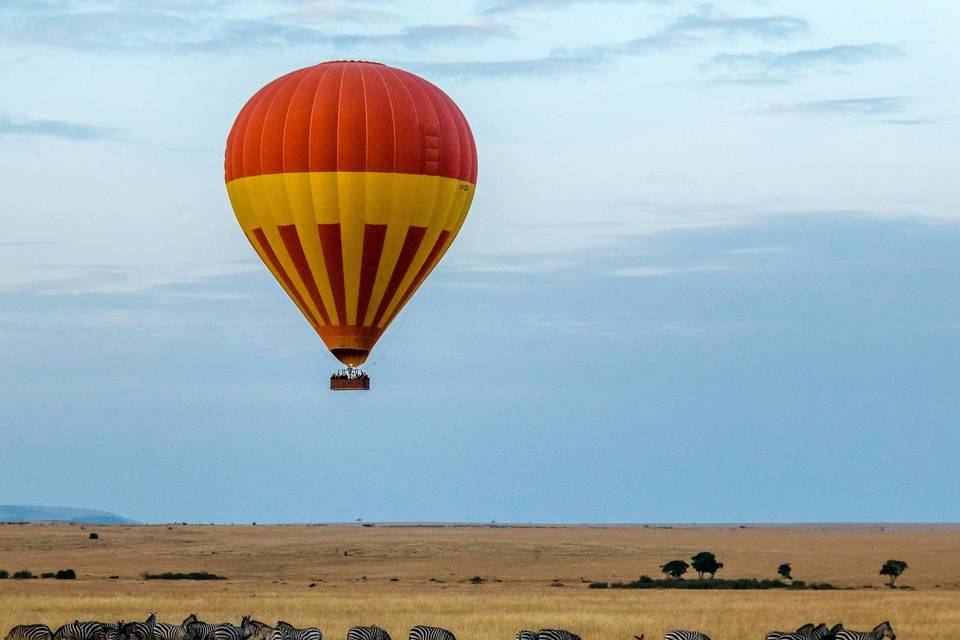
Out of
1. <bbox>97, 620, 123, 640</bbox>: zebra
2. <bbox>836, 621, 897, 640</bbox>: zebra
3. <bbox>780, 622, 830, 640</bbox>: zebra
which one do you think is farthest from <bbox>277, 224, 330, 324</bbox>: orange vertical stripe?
<bbox>836, 621, 897, 640</bbox>: zebra

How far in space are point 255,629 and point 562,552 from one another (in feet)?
204

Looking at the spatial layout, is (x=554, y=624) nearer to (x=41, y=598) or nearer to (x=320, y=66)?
(x=320, y=66)

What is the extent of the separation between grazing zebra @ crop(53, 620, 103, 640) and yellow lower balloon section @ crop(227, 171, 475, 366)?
9.33 m

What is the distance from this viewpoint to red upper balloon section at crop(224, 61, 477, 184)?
3244 cm

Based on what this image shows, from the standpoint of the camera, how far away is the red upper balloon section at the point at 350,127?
32.4m

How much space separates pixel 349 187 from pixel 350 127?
1.32m

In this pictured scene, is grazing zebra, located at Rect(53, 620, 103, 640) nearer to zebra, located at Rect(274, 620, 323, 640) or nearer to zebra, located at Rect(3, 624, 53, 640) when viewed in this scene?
zebra, located at Rect(3, 624, 53, 640)

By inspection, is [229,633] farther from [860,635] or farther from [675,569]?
[675,569]

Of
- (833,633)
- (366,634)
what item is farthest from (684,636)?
(366,634)

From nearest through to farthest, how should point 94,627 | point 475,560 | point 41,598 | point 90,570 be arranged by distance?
point 94,627
point 41,598
point 90,570
point 475,560

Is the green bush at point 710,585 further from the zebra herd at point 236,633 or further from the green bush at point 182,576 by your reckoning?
the zebra herd at point 236,633

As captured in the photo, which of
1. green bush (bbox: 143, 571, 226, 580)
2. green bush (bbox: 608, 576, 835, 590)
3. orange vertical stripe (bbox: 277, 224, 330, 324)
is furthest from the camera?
green bush (bbox: 143, 571, 226, 580)

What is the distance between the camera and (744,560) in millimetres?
83625

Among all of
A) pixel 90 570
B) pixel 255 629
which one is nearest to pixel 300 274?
pixel 255 629
